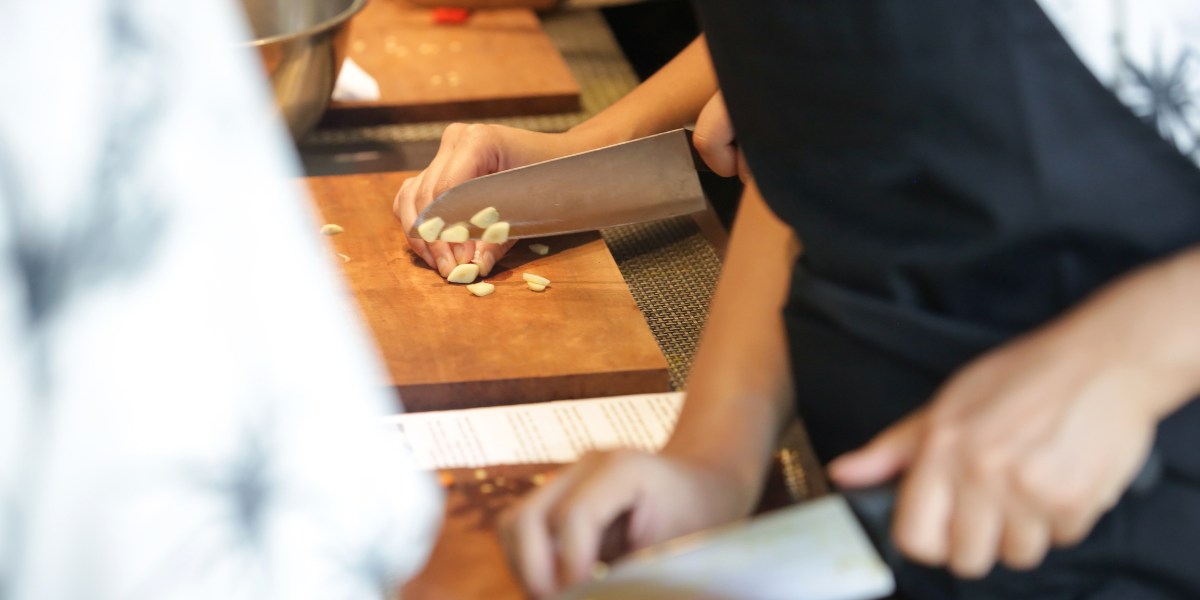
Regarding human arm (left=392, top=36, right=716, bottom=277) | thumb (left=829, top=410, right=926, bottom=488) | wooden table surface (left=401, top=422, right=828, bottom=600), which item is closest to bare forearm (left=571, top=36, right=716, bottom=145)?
human arm (left=392, top=36, right=716, bottom=277)

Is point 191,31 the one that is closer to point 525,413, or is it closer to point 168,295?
point 168,295

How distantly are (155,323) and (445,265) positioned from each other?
1.93ft

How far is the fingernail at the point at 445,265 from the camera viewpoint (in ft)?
3.21

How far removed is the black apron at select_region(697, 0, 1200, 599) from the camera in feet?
1.69

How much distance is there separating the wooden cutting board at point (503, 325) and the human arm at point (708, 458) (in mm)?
Result: 133

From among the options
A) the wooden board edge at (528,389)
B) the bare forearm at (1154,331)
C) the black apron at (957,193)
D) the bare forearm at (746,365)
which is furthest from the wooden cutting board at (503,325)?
the bare forearm at (1154,331)

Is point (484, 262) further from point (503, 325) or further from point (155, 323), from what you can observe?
point (155, 323)

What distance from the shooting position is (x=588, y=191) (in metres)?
1.05

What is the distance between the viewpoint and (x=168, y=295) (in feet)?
1.30

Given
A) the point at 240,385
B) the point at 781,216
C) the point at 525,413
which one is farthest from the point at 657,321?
the point at 240,385

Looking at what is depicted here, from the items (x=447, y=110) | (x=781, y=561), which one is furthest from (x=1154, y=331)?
(x=447, y=110)

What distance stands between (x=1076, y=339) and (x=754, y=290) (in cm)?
26

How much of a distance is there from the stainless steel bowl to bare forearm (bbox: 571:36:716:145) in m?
0.26

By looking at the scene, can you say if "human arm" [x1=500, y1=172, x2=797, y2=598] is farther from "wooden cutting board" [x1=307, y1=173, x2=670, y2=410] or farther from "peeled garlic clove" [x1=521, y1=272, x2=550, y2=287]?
"peeled garlic clove" [x1=521, y1=272, x2=550, y2=287]
